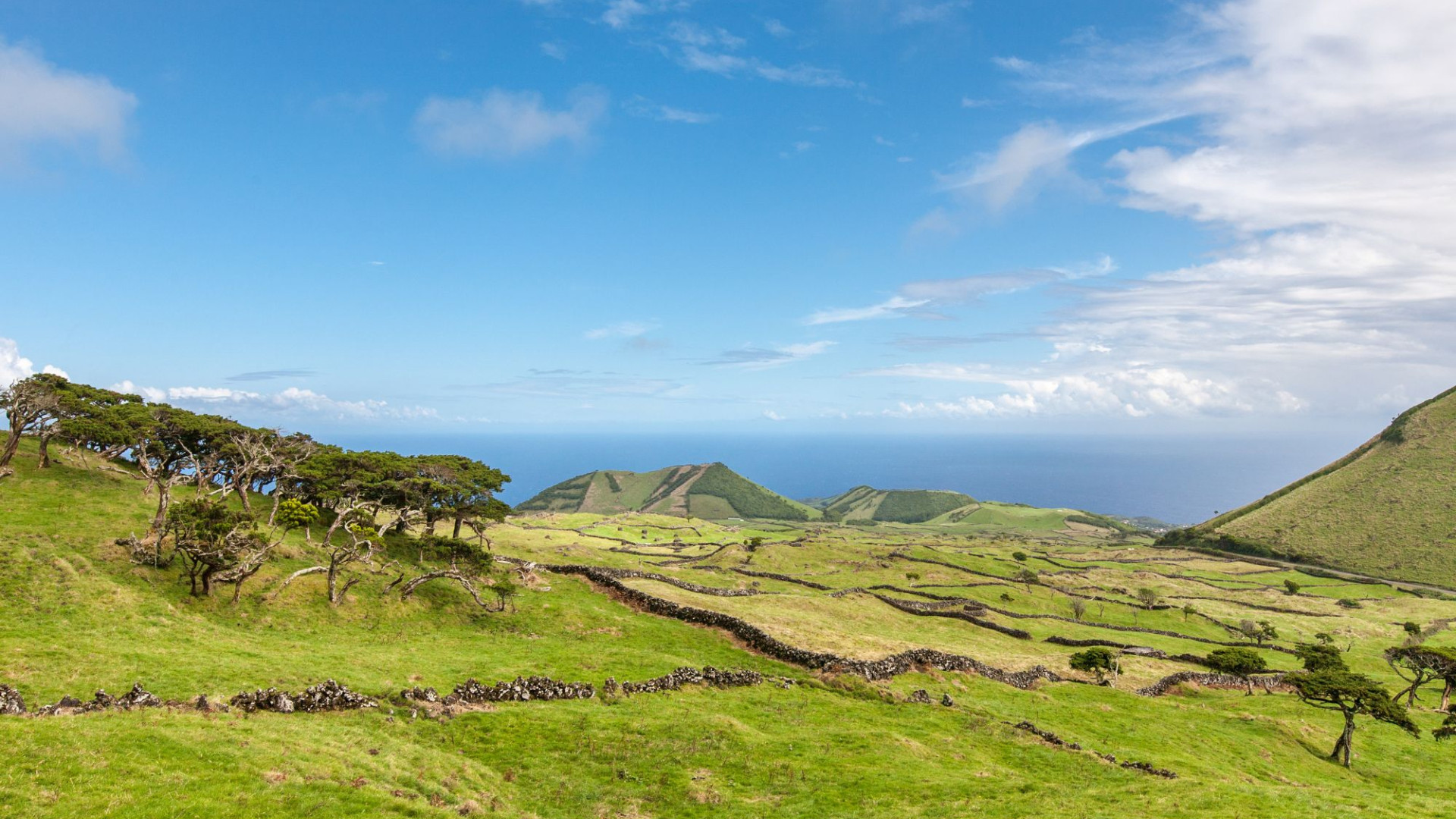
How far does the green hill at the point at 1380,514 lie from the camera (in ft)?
463

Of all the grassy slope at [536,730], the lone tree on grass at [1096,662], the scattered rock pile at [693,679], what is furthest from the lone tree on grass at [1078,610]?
the scattered rock pile at [693,679]

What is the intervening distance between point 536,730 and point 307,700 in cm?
826

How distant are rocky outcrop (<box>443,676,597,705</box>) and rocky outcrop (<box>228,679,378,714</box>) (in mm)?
3357

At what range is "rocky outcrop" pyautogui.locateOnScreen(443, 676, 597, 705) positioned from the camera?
25.3 meters

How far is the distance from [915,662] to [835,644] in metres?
5.33

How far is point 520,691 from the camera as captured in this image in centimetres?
2641

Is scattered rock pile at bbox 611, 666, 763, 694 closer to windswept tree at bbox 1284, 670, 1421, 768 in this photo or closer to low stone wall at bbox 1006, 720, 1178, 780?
low stone wall at bbox 1006, 720, 1178, 780

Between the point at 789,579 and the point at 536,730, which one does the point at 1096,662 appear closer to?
the point at 789,579

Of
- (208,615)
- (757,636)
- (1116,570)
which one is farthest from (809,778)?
(1116,570)

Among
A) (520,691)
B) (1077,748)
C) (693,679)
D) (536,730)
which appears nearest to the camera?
(536,730)

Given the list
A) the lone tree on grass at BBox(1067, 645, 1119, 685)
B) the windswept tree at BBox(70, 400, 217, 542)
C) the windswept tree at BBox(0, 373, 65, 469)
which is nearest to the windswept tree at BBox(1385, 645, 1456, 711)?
the lone tree on grass at BBox(1067, 645, 1119, 685)

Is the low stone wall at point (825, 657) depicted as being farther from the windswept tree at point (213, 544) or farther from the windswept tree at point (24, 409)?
the windswept tree at point (24, 409)

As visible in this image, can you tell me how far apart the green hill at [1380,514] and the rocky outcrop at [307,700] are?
200366mm

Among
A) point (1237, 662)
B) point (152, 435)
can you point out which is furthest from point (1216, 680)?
point (152, 435)
